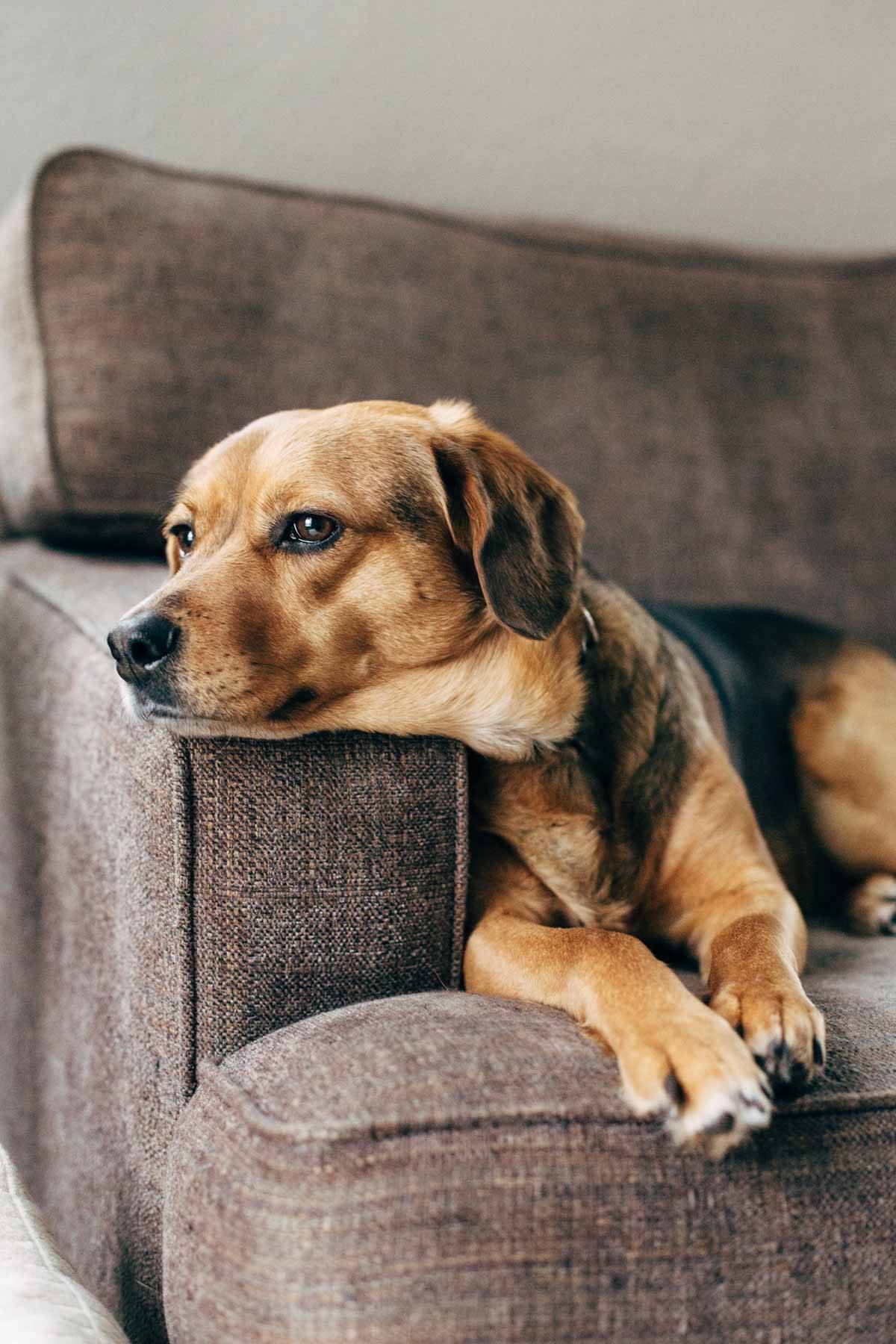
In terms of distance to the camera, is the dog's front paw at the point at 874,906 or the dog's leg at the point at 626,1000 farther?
the dog's front paw at the point at 874,906

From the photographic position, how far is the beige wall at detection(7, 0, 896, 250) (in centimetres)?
249

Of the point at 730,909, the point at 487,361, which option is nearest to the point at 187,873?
the point at 730,909

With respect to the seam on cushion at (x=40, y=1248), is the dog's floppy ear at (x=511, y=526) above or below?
above

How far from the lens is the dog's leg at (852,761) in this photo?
2.03 meters

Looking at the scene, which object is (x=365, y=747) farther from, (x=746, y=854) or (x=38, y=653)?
(x=38, y=653)

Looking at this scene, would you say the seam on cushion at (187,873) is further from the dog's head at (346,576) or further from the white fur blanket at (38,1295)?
the white fur blanket at (38,1295)

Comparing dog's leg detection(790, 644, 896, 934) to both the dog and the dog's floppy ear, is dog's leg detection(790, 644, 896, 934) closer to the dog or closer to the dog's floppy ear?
the dog

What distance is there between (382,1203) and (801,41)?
3.07 metres

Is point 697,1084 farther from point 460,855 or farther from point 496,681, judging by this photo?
point 496,681

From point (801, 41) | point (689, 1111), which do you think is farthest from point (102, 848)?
point (801, 41)

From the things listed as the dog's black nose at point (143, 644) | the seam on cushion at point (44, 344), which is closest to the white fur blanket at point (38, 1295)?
the dog's black nose at point (143, 644)

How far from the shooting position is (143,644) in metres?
1.25

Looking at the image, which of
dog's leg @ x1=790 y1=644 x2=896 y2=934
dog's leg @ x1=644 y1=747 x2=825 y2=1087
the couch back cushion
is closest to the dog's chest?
dog's leg @ x1=644 y1=747 x2=825 y2=1087

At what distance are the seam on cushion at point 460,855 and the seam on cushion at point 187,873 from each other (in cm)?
28
